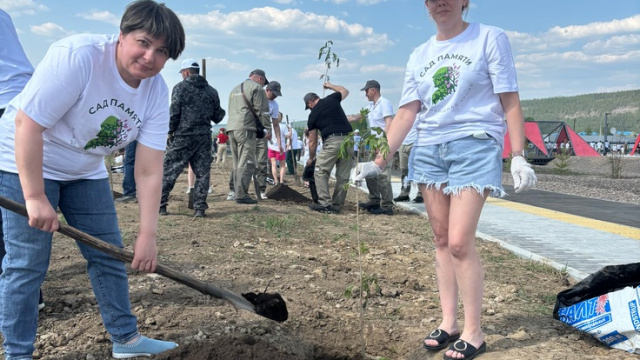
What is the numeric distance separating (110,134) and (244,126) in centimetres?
612

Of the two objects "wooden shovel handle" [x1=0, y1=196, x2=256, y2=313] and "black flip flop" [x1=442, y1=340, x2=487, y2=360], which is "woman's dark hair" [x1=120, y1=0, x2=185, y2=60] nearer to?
"wooden shovel handle" [x1=0, y1=196, x2=256, y2=313]

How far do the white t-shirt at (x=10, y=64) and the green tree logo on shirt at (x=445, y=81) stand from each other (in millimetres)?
2472

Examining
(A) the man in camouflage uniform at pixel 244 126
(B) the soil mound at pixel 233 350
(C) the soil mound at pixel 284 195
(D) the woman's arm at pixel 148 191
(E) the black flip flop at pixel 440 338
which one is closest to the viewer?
(D) the woman's arm at pixel 148 191

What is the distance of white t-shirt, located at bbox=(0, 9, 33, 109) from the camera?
3.36 m

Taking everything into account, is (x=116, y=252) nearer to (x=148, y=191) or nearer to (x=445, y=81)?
(x=148, y=191)

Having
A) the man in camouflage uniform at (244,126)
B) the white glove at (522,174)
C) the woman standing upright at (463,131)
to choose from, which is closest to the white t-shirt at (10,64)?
the woman standing upright at (463,131)

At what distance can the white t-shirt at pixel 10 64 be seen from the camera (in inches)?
132

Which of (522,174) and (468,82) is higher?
(468,82)

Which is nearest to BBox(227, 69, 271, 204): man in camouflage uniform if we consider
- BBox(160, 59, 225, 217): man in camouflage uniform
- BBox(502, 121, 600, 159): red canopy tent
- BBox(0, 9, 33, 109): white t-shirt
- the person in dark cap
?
the person in dark cap

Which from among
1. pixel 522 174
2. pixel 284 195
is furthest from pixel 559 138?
pixel 522 174

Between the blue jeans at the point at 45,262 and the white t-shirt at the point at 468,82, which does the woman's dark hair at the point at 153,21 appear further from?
the white t-shirt at the point at 468,82

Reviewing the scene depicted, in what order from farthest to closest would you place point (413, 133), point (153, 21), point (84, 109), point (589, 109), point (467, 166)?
point (589, 109), point (413, 133), point (467, 166), point (84, 109), point (153, 21)

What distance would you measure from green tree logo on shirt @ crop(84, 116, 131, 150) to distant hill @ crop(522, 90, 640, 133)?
501ft

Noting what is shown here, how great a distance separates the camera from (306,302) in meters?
3.95
